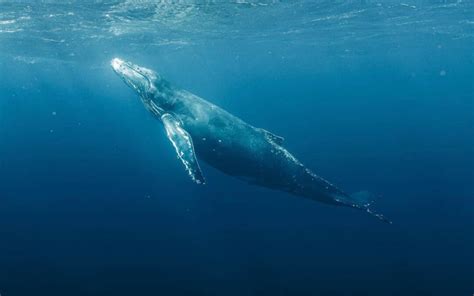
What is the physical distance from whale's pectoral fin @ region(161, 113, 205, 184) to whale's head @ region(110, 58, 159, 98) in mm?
1051

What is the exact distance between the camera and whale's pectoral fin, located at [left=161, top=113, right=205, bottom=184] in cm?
845

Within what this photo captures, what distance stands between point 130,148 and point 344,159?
61.4ft

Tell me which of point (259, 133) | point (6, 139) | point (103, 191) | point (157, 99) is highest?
point (157, 99)

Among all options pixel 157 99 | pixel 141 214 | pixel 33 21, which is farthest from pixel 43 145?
pixel 157 99

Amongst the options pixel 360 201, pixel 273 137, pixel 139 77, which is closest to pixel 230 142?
pixel 273 137

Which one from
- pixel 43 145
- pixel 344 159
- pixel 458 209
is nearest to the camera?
pixel 458 209

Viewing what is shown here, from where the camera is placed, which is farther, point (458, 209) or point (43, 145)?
point (43, 145)

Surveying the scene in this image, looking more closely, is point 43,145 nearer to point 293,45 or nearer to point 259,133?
point 293,45

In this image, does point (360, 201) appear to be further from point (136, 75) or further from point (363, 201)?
point (136, 75)

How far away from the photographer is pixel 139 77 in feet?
35.5

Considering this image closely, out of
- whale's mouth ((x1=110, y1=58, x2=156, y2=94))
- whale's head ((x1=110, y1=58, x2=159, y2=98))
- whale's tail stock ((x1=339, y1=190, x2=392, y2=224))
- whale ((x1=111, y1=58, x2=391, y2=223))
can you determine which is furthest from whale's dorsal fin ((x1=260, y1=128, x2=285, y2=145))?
whale's mouth ((x1=110, y1=58, x2=156, y2=94))

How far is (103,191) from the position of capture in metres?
23.6

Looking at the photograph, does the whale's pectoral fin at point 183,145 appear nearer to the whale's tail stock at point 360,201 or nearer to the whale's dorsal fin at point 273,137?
the whale's dorsal fin at point 273,137

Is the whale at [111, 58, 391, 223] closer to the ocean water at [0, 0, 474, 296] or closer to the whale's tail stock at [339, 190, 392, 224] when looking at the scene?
the whale's tail stock at [339, 190, 392, 224]
